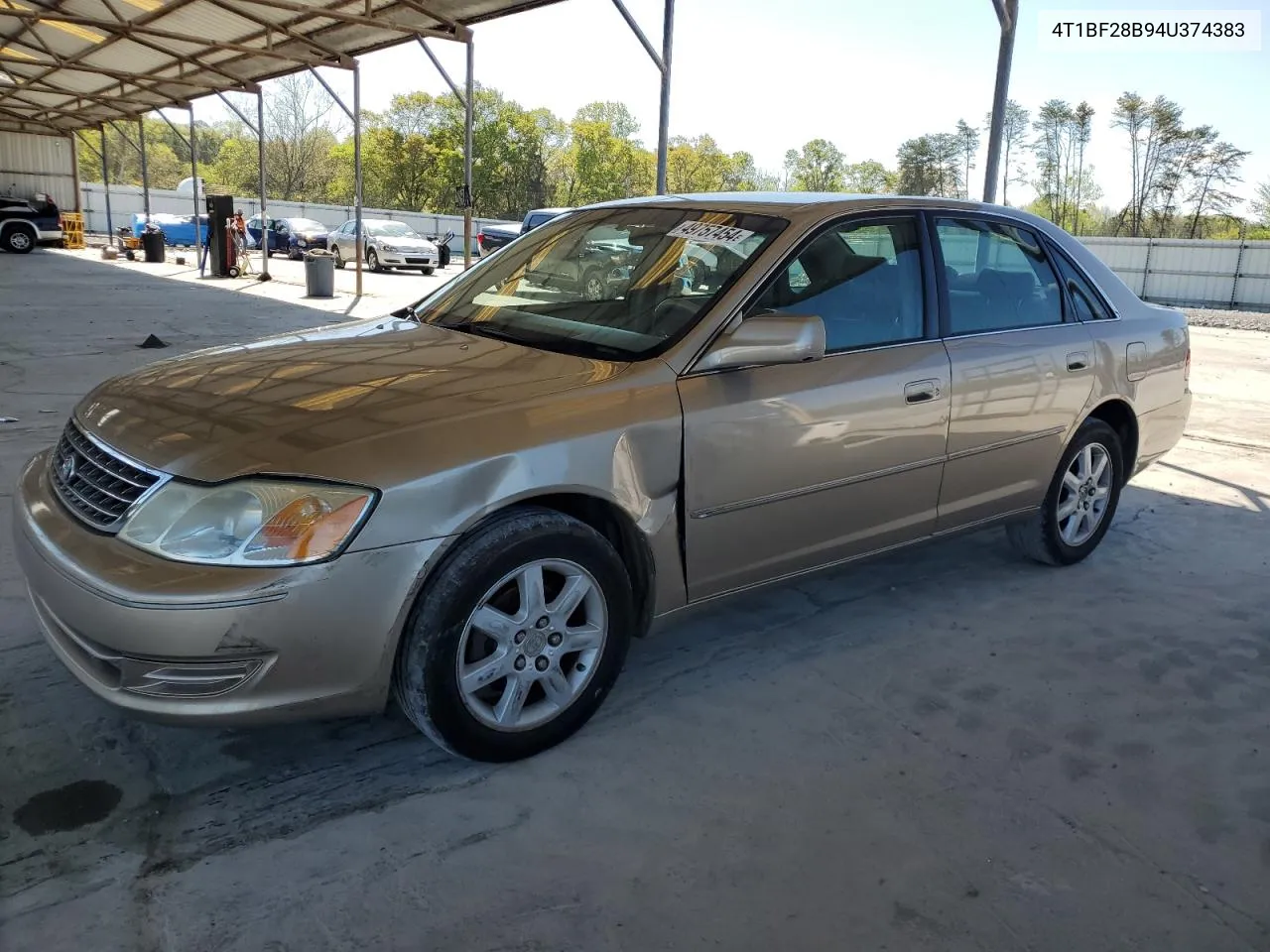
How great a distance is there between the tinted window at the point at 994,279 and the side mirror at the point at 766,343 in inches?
40.4

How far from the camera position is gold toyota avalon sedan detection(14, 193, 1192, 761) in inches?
91.0

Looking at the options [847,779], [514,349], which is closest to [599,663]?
[847,779]

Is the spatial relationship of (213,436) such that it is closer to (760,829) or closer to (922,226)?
(760,829)

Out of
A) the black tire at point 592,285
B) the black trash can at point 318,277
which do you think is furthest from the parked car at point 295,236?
the black tire at point 592,285

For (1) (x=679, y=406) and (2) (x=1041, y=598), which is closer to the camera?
(1) (x=679, y=406)

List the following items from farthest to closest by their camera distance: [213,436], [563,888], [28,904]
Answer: [213,436]
[563,888]
[28,904]

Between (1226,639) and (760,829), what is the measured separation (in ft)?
7.99

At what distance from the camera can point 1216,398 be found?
371 inches

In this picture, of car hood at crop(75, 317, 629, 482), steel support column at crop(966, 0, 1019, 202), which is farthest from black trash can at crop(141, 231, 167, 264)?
car hood at crop(75, 317, 629, 482)

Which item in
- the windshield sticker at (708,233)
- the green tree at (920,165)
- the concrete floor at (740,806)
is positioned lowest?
the concrete floor at (740,806)

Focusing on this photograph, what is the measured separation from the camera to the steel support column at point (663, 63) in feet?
32.2

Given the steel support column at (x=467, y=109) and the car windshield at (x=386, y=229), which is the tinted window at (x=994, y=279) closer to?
the steel support column at (x=467, y=109)

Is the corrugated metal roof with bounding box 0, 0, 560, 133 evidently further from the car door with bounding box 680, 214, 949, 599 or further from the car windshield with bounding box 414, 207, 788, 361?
the car door with bounding box 680, 214, 949, 599

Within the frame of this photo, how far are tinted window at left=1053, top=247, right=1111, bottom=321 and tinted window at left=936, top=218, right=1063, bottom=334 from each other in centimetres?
9
